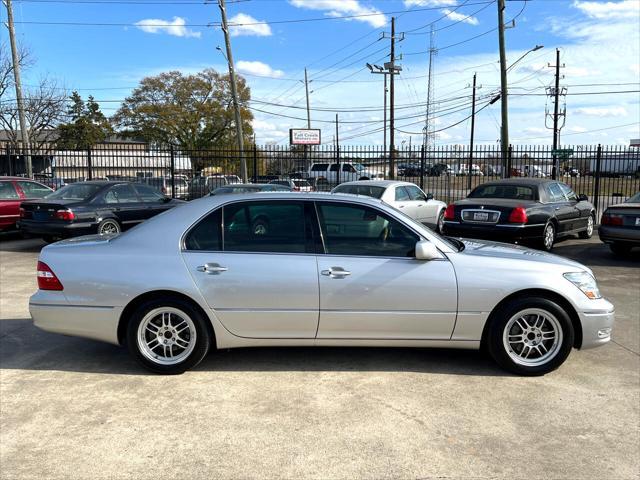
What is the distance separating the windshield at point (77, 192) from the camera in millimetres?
11328

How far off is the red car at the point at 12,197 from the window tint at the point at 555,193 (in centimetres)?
1185

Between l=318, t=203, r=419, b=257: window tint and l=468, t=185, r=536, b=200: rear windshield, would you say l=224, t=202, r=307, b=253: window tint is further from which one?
l=468, t=185, r=536, b=200: rear windshield

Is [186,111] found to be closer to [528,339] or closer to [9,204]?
[9,204]

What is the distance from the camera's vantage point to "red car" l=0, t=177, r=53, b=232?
1241cm

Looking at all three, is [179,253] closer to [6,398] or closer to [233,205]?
[233,205]

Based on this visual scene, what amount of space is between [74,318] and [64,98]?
32.5 m

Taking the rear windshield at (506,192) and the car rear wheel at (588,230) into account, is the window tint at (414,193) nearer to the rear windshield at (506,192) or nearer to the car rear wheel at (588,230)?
the rear windshield at (506,192)

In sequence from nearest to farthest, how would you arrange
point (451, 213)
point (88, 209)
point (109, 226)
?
point (451, 213) → point (88, 209) → point (109, 226)

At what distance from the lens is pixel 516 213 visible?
9.86 metres

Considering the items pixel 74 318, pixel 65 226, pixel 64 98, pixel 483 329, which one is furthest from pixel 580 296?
pixel 64 98

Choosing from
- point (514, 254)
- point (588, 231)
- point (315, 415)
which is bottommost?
point (315, 415)

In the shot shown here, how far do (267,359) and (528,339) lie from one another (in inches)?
87.4

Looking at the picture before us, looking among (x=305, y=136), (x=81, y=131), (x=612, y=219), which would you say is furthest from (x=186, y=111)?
(x=612, y=219)

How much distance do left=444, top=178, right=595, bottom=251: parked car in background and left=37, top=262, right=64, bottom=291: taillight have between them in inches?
305
